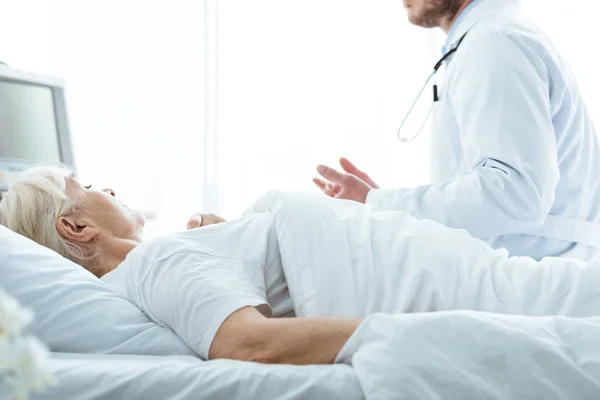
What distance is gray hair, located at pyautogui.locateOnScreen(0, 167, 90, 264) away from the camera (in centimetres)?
154

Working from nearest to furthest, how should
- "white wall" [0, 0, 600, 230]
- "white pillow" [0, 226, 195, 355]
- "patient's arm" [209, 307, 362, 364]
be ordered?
"patient's arm" [209, 307, 362, 364] < "white pillow" [0, 226, 195, 355] < "white wall" [0, 0, 600, 230]

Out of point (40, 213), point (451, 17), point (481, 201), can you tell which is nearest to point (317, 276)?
point (481, 201)

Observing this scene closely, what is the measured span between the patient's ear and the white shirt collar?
100cm

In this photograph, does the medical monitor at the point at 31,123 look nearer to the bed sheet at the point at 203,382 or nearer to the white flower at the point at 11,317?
the bed sheet at the point at 203,382

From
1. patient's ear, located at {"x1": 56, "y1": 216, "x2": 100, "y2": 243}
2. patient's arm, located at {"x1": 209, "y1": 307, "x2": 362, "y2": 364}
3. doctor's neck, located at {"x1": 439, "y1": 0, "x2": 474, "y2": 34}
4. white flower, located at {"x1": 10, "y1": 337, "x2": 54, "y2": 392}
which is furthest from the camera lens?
doctor's neck, located at {"x1": 439, "y1": 0, "x2": 474, "y2": 34}

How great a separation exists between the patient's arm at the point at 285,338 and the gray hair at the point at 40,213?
618 millimetres

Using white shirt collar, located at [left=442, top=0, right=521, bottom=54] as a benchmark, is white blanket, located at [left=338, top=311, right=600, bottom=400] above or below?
below

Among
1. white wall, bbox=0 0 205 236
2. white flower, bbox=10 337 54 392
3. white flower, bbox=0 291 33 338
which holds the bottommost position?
white wall, bbox=0 0 205 236

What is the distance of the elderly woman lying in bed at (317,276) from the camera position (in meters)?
1.09

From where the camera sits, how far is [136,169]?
11.1 ft

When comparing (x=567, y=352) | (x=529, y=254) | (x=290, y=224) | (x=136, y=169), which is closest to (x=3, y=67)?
(x=136, y=169)

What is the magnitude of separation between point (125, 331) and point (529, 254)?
97 centimetres

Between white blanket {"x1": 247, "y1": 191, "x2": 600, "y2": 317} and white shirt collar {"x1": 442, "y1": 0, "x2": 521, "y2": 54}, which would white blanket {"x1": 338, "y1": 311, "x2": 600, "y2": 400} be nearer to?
white blanket {"x1": 247, "y1": 191, "x2": 600, "y2": 317}

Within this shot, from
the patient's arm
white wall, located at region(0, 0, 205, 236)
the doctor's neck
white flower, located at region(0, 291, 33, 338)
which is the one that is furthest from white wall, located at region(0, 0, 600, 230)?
white flower, located at region(0, 291, 33, 338)
